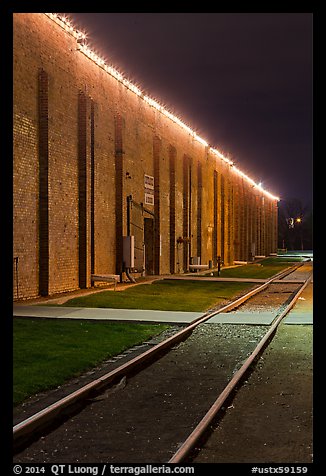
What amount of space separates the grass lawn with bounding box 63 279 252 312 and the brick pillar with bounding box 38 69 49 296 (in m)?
1.46

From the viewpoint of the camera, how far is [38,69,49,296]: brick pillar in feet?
70.9

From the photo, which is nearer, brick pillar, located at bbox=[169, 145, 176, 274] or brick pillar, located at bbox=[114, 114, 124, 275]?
brick pillar, located at bbox=[114, 114, 124, 275]

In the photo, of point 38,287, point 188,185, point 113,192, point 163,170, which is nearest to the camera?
point 38,287

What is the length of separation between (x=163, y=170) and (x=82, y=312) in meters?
22.1

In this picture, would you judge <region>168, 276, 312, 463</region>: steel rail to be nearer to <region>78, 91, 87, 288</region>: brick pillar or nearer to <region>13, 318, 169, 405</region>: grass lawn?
<region>13, 318, 169, 405</region>: grass lawn

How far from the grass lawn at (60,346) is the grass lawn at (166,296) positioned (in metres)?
4.39

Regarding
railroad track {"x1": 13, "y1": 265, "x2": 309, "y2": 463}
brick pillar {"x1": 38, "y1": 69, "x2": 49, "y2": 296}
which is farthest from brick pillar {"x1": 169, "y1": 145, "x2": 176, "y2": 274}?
railroad track {"x1": 13, "y1": 265, "x2": 309, "y2": 463}

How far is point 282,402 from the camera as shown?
8266 millimetres

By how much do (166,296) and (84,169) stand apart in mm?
5590

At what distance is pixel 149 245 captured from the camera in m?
37.1

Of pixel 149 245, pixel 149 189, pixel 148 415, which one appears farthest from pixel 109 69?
pixel 148 415

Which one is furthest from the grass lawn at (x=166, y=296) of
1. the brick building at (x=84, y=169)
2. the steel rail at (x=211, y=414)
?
the steel rail at (x=211, y=414)
